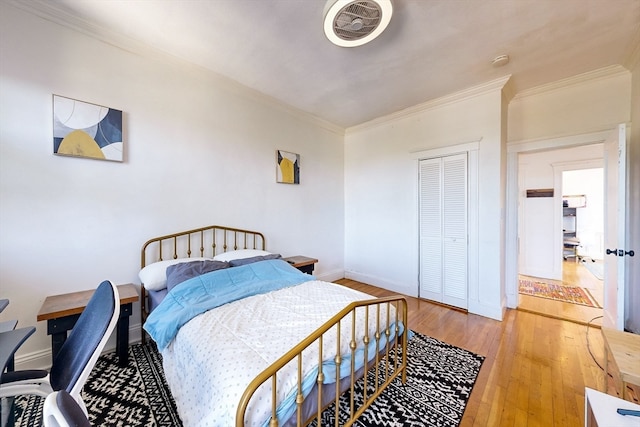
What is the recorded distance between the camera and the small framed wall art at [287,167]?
11.0 feet

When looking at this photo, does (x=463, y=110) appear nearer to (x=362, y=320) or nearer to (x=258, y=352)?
(x=362, y=320)

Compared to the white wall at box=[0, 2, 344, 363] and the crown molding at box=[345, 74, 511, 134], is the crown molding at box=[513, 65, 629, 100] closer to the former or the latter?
the crown molding at box=[345, 74, 511, 134]

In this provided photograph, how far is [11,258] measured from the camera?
1.73 m

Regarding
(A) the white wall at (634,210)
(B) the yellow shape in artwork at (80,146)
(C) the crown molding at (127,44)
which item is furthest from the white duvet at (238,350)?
(A) the white wall at (634,210)

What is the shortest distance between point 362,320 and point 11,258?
2598mm

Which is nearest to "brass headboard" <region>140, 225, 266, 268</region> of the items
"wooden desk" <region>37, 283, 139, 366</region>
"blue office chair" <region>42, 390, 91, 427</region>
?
"wooden desk" <region>37, 283, 139, 366</region>

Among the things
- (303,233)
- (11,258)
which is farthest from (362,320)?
(11,258)

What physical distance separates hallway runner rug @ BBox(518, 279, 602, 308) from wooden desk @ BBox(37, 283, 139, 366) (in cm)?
518

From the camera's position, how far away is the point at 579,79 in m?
2.64

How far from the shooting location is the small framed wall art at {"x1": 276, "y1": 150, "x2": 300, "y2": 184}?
336 centimetres

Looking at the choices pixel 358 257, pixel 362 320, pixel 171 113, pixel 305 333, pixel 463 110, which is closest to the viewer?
pixel 305 333

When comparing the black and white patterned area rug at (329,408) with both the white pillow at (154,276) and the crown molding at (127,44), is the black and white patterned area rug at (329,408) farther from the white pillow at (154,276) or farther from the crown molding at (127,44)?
the crown molding at (127,44)

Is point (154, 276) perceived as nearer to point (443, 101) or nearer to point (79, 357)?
point (79, 357)

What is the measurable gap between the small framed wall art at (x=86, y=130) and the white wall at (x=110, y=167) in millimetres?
66
